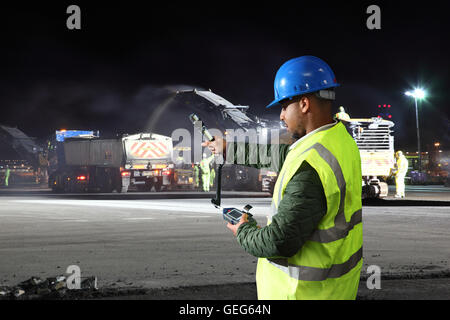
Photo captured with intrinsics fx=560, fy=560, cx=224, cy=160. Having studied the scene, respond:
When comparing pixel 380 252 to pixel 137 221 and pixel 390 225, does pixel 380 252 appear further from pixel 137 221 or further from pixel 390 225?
pixel 137 221

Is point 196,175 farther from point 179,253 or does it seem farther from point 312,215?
point 312,215

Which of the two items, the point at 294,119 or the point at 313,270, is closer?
the point at 313,270

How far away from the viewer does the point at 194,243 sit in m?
10.2

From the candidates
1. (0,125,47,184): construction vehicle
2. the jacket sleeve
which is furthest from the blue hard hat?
(0,125,47,184): construction vehicle

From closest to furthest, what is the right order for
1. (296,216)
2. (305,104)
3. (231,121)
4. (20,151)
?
(296,216) < (305,104) < (231,121) < (20,151)

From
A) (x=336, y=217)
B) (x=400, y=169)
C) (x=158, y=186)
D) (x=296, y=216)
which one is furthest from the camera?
(x=158, y=186)

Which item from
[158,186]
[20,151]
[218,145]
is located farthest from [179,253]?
[20,151]

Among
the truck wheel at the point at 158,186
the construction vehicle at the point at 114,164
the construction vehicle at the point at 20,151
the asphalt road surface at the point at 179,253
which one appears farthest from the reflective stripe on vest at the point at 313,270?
the construction vehicle at the point at 20,151

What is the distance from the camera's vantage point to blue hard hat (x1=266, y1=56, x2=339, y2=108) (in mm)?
2660

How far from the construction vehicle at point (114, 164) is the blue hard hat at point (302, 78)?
105 ft

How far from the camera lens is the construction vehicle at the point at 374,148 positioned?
22.0 metres

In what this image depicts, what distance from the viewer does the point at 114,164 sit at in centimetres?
3606

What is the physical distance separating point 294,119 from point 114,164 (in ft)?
112

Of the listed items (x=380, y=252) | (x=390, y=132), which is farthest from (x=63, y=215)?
(x=390, y=132)
